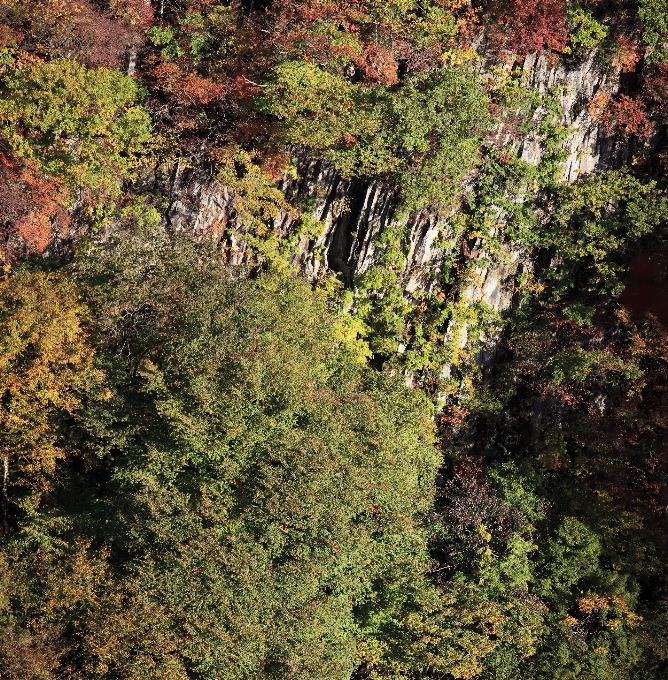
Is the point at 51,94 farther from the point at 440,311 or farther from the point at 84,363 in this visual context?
the point at 440,311

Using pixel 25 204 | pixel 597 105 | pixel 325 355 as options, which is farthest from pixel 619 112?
pixel 25 204

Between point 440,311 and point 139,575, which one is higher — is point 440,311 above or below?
above

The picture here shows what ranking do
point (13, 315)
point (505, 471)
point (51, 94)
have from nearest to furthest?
point (13, 315), point (51, 94), point (505, 471)

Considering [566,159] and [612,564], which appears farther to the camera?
[566,159]

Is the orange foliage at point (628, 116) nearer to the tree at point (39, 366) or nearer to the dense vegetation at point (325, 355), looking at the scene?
the dense vegetation at point (325, 355)

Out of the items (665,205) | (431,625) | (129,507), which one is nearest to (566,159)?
(665,205)

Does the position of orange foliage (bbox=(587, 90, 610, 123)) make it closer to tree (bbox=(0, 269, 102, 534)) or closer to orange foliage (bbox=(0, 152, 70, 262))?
orange foliage (bbox=(0, 152, 70, 262))

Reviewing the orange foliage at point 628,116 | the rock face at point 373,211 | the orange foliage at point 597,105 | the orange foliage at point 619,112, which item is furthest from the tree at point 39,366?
the orange foliage at point 628,116
